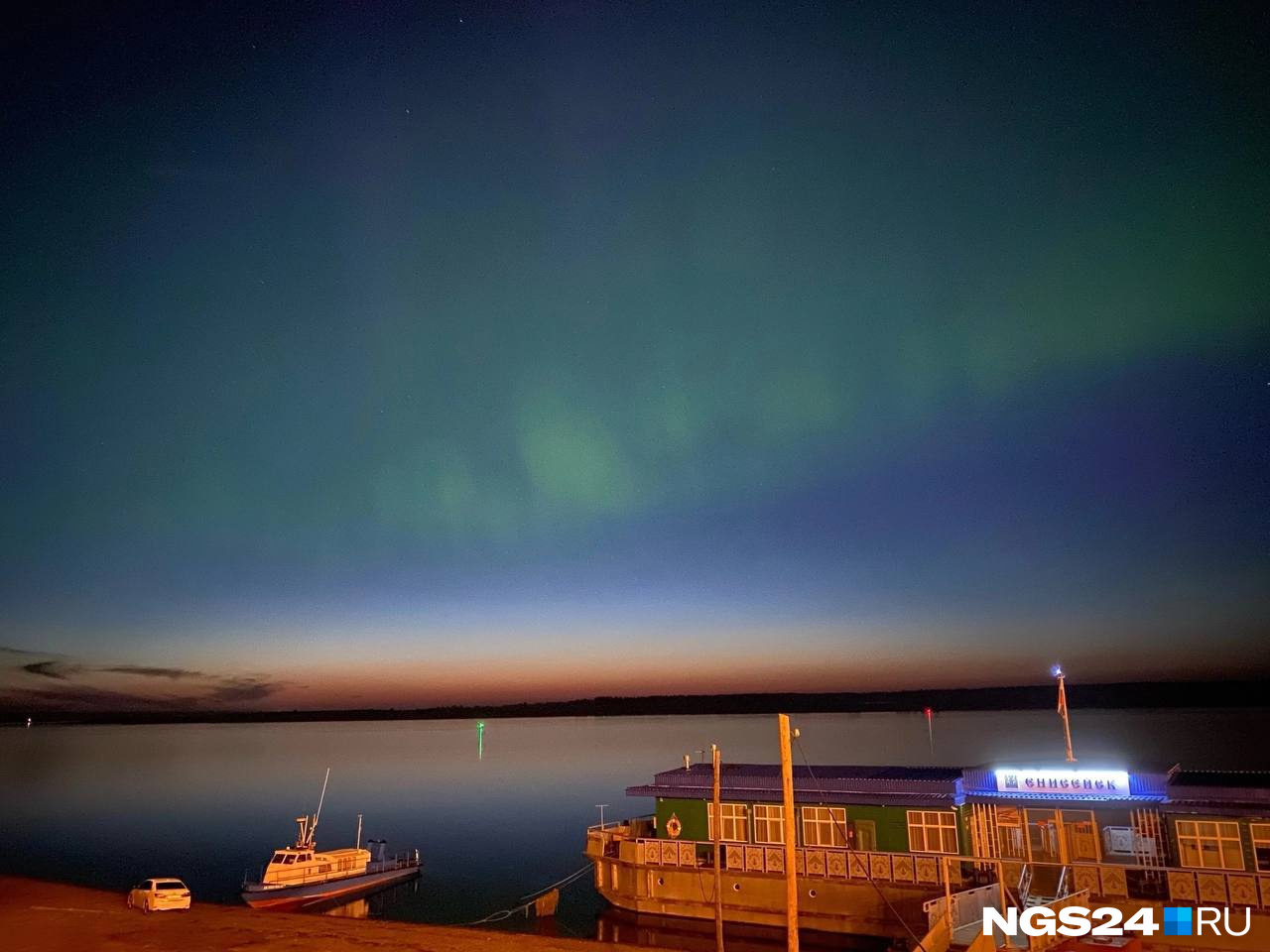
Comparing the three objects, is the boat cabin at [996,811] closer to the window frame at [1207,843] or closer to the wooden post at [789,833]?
the window frame at [1207,843]

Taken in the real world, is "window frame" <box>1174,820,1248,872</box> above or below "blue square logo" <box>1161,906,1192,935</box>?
above

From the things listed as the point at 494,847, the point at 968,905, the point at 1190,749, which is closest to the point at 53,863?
the point at 494,847

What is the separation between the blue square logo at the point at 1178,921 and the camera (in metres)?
27.1

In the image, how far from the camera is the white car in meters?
37.5

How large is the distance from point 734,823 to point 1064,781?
13.8m

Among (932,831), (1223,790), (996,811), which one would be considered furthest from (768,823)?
(1223,790)

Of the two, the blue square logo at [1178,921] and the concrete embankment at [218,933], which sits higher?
the blue square logo at [1178,921]

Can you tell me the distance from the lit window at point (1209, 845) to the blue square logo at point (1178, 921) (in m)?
2.02

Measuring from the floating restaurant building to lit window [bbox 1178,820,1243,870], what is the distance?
4 cm

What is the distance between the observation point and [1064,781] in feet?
102

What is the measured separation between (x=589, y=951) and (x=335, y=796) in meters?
90.1

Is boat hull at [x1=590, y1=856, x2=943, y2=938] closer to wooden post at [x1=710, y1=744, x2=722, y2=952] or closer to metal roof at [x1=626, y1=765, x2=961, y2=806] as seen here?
wooden post at [x1=710, y1=744, x2=722, y2=952]

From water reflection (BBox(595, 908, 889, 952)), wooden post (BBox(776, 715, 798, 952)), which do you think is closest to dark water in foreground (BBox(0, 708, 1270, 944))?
water reflection (BBox(595, 908, 889, 952))

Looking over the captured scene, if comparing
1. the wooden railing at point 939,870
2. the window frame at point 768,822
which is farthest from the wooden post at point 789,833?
the window frame at point 768,822
